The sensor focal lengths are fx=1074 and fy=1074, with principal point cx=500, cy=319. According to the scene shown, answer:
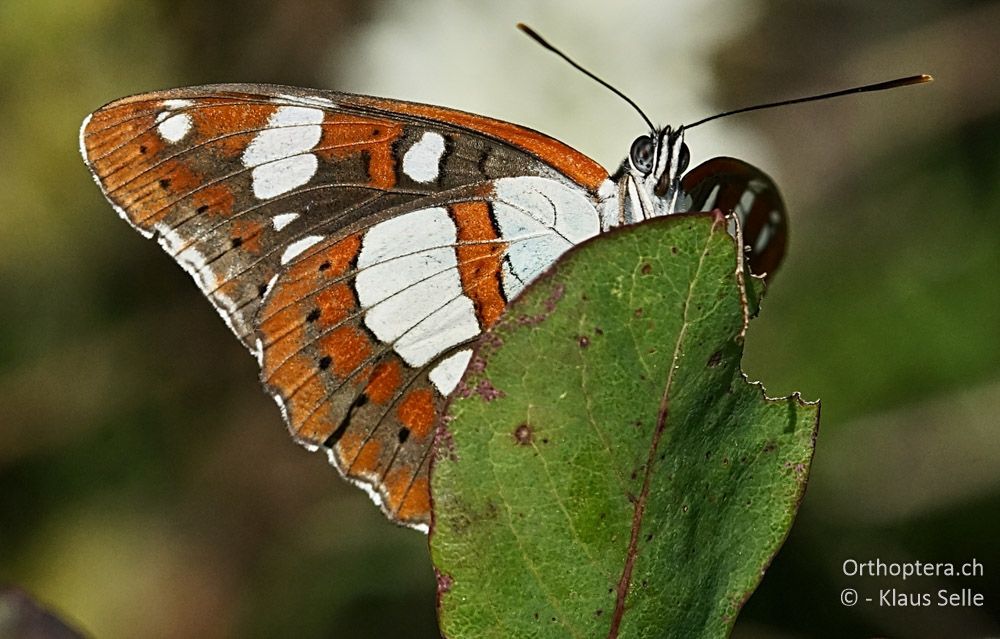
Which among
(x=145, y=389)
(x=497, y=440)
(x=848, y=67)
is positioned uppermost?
(x=848, y=67)

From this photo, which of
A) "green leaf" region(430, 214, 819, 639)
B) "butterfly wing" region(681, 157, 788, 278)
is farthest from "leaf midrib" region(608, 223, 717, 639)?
"butterfly wing" region(681, 157, 788, 278)

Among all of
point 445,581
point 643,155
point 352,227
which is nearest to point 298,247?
point 352,227

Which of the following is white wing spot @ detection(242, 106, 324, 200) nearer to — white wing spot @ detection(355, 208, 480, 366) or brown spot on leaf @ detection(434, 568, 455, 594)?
white wing spot @ detection(355, 208, 480, 366)

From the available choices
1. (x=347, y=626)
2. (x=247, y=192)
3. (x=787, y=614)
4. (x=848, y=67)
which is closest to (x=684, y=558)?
(x=247, y=192)

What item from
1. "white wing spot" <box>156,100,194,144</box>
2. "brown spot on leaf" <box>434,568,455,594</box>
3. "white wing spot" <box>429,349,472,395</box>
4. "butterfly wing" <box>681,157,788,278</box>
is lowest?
"brown spot on leaf" <box>434,568,455,594</box>

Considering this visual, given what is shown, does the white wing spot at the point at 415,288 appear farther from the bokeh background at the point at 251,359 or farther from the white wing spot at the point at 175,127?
the bokeh background at the point at 251,359

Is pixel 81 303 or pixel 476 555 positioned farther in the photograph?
pixel 81 303

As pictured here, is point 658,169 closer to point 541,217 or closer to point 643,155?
point 643,155

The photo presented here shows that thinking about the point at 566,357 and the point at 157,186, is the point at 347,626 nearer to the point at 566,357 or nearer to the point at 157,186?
the point at 157,186

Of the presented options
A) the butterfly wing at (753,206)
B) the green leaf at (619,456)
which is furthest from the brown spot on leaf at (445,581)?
the butterfly wing at (753,206)
